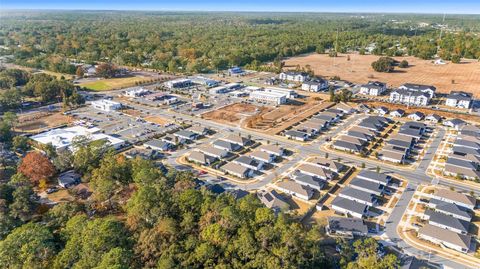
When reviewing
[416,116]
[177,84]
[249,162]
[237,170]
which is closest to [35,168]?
[237,170]

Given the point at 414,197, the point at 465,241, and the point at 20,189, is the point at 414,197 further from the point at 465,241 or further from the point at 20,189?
the point at 20,189

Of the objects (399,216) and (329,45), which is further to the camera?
(329,45)

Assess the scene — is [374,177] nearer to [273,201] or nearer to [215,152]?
[273,201]

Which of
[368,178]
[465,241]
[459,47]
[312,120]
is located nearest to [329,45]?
[459,47]

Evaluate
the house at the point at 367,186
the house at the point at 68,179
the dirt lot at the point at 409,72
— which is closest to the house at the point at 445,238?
the house at the point at 367,186

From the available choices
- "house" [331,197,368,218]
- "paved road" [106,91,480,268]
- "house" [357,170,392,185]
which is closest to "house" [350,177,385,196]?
"house" [357,170,392,185]

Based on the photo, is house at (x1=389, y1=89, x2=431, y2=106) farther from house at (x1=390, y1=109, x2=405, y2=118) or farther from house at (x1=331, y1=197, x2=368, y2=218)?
house at (x1=331, y1=197, x2=368, y2=218)
